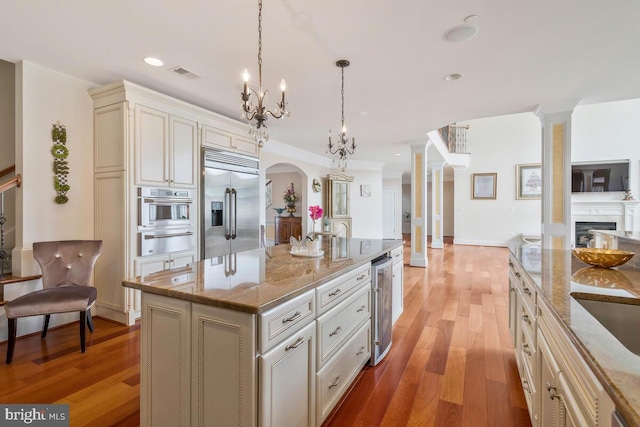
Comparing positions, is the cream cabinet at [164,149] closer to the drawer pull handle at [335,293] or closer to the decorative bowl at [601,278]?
the drawer pull handle at [335,293]

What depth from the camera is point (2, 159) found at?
3295 mm

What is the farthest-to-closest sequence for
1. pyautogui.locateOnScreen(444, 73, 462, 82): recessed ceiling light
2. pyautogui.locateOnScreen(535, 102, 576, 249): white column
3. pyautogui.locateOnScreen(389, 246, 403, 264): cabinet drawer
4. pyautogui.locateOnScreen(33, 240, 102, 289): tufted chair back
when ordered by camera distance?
pyautogui.locateOnScreen(535, 102, 576, 249): white column, pyautogui.locateOnScreen(444, 73, 462, 82): recessed ceiling light, pyautogui.locateOnScreen(389, 246, 403, 264): cabinet drawer, pyautogui.locateOnScreen(33, 240, 102, 289): tufted chair back

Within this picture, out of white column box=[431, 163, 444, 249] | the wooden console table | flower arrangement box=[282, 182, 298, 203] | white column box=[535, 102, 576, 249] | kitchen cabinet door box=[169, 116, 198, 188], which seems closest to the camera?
kitchen cabinet door box=[169, 116, 198, 188]

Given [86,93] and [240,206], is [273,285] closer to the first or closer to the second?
[240,206]

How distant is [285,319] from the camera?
4.44ft

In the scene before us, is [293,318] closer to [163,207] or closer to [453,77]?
[163,207]

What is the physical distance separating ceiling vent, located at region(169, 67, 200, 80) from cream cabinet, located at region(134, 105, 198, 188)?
0.52 metres

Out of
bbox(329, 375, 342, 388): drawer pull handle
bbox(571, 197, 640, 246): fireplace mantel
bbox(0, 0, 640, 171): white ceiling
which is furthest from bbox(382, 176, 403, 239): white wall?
bbox(329, 375, 342, 388): drawer pull handle

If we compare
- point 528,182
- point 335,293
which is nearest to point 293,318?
point 335,293

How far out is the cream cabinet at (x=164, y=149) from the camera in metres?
3.18

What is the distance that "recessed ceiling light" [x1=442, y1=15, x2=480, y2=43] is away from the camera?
2195 mm

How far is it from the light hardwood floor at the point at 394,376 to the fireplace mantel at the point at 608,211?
6537 millimetres

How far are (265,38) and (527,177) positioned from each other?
9.26 metres

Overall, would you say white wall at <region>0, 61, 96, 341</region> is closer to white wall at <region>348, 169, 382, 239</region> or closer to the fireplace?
white wall at <region>348, 169, 382, 239</region>
